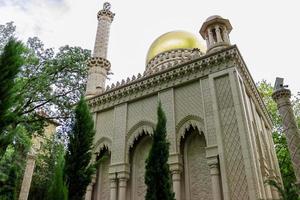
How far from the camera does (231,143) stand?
8.69m

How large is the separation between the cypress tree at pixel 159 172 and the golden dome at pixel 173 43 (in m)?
8.72

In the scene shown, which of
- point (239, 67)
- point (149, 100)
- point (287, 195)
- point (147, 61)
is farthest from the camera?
point (147, 61)

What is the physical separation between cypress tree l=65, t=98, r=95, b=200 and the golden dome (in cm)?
839

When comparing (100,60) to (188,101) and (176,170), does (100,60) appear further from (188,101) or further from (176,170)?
(176,170)

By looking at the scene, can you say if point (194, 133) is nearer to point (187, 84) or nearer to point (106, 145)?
point (187, 84)

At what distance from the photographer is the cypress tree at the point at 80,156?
24.1ft

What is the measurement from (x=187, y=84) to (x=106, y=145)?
4.19 meters

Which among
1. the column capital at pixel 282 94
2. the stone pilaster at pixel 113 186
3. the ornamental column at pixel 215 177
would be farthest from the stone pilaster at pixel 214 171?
the column capital at pixel 282 94

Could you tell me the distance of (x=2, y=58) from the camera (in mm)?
5688

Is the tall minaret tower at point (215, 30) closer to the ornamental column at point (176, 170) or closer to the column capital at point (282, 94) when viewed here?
the column capital at point (282, 94)

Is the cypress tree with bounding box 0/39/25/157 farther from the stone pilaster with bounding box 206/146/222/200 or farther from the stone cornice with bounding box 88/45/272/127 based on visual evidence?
the stone cornice with bounding box 88/45/272/127

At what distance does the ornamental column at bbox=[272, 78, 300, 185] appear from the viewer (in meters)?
10.8

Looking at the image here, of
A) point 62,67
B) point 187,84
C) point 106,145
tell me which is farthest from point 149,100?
point 62,67

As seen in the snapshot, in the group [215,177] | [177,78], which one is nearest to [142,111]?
[177,78]
